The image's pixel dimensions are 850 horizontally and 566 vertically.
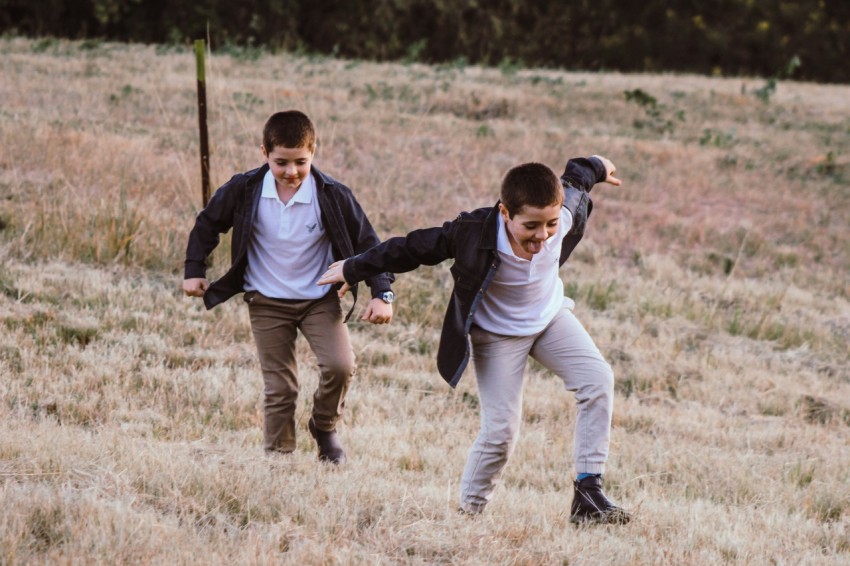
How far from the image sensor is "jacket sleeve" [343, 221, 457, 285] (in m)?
4.56

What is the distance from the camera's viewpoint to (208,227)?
5301 millimetres

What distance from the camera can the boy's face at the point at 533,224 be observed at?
4395 millimetres

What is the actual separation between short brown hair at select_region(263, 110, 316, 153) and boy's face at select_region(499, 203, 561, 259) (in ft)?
3.54

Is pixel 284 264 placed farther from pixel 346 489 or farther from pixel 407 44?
pixel 407 44

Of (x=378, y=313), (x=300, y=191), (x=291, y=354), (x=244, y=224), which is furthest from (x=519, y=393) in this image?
(x=244, y=224)

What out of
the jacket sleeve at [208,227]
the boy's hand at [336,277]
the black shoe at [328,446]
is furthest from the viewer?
the black shoe at [328,446]

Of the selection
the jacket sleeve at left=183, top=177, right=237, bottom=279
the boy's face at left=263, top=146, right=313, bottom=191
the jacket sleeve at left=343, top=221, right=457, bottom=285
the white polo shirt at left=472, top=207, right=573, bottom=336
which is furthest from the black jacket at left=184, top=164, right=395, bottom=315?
the white polo shirt at left=472, top=207, right=573, bottom=336

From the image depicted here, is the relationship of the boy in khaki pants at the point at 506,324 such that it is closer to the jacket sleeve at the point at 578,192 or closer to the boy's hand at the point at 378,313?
the jacket sleeve at the point at 578,192

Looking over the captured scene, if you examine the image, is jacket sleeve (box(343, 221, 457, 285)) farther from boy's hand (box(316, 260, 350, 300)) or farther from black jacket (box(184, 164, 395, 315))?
black jacket (box(184, 164, 395, 315))

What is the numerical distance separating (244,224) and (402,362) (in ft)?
10.3

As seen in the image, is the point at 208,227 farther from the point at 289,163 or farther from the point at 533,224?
the point at 533,224

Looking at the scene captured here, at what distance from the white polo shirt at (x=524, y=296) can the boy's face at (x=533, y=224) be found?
0.42 feet

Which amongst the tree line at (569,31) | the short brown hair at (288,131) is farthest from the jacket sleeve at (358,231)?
the tree line at (569,31)

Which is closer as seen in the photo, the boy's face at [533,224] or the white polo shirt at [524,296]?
the boy's face at [533,224]
